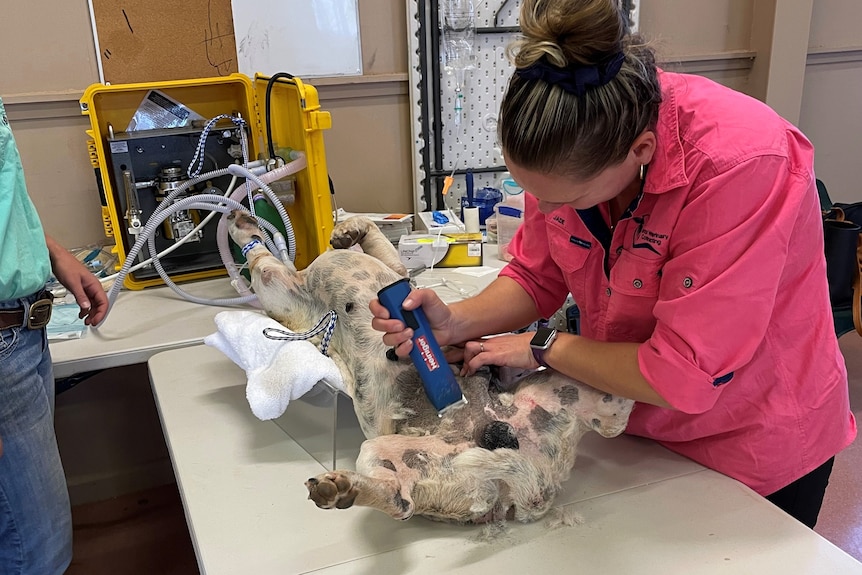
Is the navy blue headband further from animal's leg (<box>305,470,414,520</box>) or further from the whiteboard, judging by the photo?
the whiteboard

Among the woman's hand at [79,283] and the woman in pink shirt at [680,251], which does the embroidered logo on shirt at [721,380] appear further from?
the woman's hand at [79,283]

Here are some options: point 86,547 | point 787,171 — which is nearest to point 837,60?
point 787,171

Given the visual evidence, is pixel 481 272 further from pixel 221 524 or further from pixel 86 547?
pixel 86 547

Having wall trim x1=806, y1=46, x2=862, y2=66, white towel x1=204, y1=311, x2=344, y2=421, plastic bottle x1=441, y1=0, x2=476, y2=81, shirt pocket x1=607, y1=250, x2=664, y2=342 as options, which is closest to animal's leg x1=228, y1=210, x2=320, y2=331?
white towel x1=204, y1=311, x2=344, y2=421

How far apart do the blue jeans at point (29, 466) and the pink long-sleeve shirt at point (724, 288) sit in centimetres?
95

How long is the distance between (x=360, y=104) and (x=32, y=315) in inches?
53.7

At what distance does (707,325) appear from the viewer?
2.88 feet

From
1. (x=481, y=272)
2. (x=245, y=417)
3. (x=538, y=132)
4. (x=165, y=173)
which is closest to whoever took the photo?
(x=538, y=132)

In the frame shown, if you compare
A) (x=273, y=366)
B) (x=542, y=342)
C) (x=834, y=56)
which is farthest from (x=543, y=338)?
(x=834, y=56)

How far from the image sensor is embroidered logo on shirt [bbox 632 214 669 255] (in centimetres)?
95

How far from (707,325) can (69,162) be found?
193 centimetres

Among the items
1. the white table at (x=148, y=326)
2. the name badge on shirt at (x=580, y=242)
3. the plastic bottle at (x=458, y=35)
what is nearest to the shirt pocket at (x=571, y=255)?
the name badge on shirt at (x=580, y=242)

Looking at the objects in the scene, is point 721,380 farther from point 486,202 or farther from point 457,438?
point 486,202

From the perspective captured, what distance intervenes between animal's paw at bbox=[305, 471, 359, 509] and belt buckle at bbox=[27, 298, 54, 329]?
0.71m
